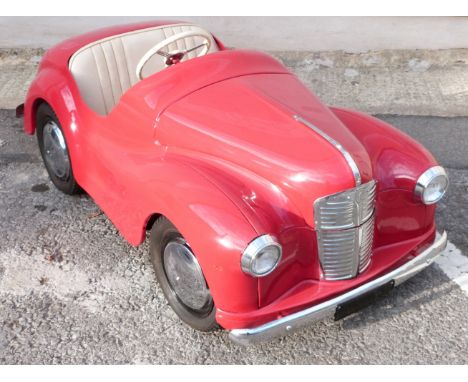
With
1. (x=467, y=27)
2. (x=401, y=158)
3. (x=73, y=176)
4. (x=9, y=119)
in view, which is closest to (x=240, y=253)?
(x=401, y=158)

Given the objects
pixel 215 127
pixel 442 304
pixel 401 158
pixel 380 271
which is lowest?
pixel 442 304

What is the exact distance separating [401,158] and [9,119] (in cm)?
369

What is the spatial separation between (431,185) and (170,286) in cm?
145

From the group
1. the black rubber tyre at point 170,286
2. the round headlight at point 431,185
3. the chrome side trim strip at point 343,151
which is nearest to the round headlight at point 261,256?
the black rubber tyre at point 170,286

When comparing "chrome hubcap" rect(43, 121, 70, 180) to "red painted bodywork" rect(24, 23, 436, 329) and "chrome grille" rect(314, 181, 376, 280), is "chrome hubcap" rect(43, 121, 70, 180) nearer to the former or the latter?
"red painted bodywork" rect(24, 23, 436, 329)

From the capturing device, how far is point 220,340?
301 cm

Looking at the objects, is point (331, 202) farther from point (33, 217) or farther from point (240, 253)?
point (33, 217)

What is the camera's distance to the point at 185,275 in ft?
9.52

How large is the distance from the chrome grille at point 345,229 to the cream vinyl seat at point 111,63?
1.68 meters

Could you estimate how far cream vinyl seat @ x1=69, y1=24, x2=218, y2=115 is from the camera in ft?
12.7

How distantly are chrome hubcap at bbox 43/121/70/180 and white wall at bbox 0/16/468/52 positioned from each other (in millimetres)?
2658

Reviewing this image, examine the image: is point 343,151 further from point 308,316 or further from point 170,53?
point 170,53

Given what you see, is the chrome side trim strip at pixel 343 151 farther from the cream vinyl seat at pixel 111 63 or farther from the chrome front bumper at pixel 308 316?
the cream vinyl seat at pixel 111 63

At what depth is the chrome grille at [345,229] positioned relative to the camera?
270 centimetres
